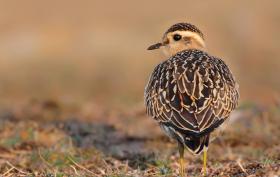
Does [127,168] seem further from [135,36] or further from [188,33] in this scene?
[135,36]

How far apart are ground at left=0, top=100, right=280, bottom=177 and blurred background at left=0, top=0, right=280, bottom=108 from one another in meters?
5.82

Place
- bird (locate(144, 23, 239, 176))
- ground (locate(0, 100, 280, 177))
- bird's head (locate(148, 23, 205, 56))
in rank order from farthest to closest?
bird's head (locate(148, 23, 205, 56))
ground (locate(0, 100, 280, 177))
bird (locate(144, 23, 239, 176))

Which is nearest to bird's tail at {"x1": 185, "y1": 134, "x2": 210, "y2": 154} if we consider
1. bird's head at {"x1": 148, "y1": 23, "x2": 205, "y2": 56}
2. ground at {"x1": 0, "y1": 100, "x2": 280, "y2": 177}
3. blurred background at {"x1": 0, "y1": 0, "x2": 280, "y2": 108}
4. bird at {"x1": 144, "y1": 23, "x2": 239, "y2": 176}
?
bird at {"x1": 144, "y1": 23, "x2": 239, "y2": 176}

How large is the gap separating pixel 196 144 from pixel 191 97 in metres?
0.62

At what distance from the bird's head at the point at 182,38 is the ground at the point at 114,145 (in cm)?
145

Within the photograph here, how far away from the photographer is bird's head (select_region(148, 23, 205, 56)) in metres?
10.9

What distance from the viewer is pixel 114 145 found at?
39.0 feet

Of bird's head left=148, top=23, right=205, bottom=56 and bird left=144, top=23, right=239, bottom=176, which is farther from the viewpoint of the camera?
bird's head left=148, top=23, right=205, bottom=56

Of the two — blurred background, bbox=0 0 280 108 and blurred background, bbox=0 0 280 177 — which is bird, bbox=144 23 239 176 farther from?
blurred background, bbox=0 0 280 108

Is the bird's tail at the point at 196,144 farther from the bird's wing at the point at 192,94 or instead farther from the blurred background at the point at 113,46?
the blurred background at the point at 113,46

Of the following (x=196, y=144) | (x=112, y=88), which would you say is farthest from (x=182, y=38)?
(x=112, y=88)

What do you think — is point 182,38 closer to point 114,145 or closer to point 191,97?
point 114,145

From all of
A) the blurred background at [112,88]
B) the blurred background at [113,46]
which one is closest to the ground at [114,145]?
the blurred background at [112,88]

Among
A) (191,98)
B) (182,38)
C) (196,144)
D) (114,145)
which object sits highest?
(182,38)
